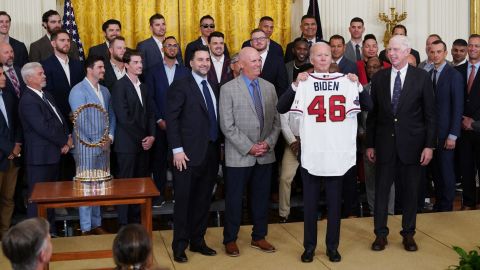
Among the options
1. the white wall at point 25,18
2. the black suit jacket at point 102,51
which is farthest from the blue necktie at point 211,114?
the white wall at point 25,18

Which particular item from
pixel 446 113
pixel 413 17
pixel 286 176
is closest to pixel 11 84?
pixel 286 176

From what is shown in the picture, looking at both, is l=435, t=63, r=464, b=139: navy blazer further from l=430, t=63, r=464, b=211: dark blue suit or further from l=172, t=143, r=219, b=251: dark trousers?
l=172, t=143, r=219, b=251: dark trousers

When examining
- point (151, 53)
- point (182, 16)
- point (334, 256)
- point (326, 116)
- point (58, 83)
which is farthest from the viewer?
point (182, 16)

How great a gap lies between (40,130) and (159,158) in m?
1.33

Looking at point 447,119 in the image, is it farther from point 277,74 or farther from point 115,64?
point 115,64

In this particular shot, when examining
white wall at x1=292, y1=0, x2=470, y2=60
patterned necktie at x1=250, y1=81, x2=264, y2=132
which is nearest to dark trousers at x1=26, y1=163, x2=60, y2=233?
patterned necktie at x1=250, y1=81, x2=264, y2=132

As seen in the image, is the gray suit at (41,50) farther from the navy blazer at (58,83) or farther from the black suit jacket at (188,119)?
the black suit jacket at (188,119)

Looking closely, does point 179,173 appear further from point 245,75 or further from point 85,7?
point 85,7

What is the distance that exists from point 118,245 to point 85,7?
6.44 m

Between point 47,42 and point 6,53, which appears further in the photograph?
point 47,42

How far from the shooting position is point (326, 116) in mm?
5348

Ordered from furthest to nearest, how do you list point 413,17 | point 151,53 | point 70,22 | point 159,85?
point 413,17 → point 70,22 → point 151,53 → point 159,85

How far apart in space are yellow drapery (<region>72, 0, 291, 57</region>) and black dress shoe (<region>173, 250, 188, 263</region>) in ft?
13.4

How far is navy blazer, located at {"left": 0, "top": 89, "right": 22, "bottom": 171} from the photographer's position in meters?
6.23
